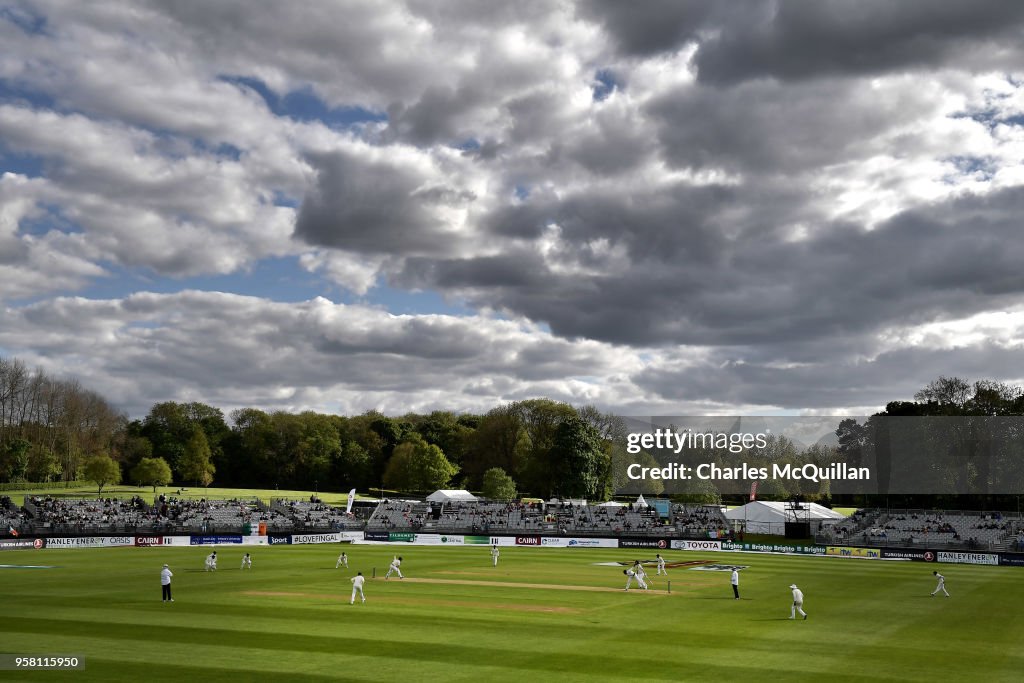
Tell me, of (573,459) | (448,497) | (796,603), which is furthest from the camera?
(573,459)

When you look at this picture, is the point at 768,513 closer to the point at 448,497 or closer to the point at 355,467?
the point at 448,497

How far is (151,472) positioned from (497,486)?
5221 cm

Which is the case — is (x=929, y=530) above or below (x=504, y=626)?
below

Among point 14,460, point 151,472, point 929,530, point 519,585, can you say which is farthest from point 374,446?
point 519,585

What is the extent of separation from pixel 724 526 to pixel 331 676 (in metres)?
70.6

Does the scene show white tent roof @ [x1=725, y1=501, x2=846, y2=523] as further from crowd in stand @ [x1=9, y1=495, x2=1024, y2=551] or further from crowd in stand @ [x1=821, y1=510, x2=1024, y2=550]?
crowd in stand @ [x1=821, y1=510, x2=1024, y2=550]

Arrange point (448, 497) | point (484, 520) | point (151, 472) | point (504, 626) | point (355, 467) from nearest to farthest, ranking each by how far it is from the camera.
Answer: point (504, 626), point (484, 520), point (448, 497), point (151, 472), point (355, 467)

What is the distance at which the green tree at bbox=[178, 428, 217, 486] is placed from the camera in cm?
14600

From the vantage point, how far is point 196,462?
479ft

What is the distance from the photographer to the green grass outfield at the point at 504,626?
24359 mm

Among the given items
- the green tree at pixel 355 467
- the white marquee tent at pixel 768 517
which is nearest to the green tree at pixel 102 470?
the green tree at pixel 355 467

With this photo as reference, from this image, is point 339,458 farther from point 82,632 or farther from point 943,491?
point 82,632

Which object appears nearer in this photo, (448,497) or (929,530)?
(929,530)

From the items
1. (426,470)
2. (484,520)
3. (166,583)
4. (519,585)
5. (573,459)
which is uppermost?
(573,459)
